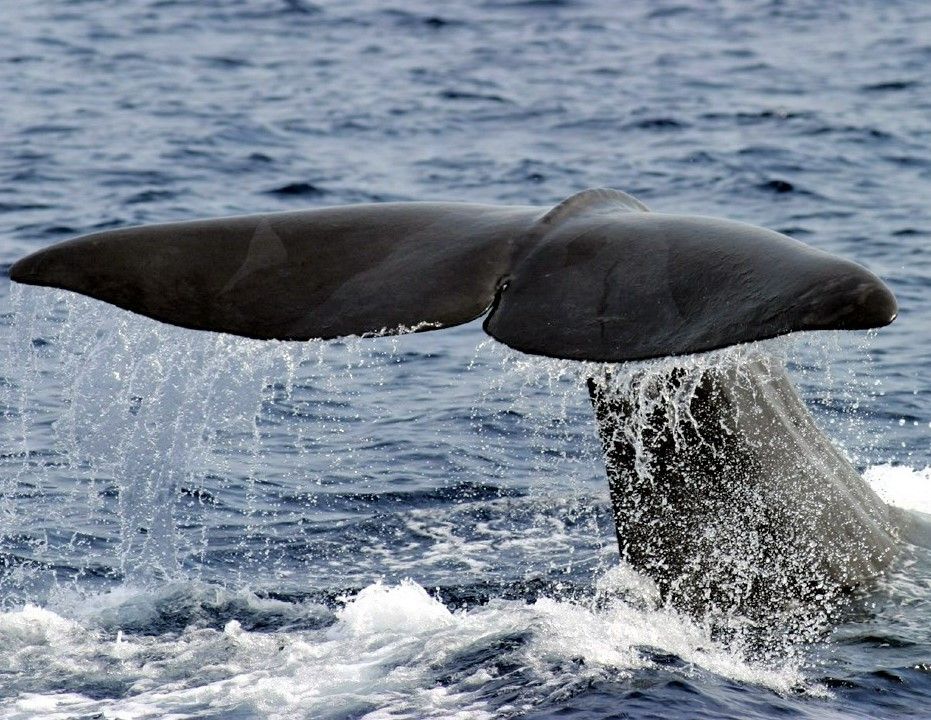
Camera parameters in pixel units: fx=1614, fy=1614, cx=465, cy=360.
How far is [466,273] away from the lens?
4914 mm

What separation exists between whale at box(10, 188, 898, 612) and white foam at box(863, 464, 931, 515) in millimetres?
1676

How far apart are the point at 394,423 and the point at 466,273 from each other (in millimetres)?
4742

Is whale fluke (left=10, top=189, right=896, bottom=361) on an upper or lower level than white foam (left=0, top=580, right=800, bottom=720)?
upper

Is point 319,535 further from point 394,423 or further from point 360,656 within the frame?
point 360,656

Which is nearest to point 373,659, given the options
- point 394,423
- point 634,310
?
point 634,310

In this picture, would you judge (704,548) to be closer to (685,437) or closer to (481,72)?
(685,437)

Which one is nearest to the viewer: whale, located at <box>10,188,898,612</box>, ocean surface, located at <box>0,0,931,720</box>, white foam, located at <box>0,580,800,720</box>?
whale, located at <box>10,188,898,612</box>

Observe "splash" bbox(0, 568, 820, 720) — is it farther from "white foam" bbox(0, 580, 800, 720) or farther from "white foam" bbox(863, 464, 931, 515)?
"white foam" bbox(863, 464, 931, 515)

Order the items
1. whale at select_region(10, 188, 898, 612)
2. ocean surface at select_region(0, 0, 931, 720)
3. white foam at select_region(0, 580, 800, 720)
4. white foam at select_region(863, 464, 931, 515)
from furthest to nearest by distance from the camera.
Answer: white foam at select_region(863, 464, 931, 515) → ocean surface at select_region(0, 0, 931, 720) → white foam at select_region(0, 580, 800, 720) → whale at select_region(10, 188, 898, 612)

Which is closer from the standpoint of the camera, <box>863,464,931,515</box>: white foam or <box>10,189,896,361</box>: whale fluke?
<box>10,189,896,361</box>: whale fluke

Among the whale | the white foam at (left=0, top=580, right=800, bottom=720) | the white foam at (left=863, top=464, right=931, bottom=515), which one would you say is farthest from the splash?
the white foam at (left=863, top=464, right=931, bottom=515)

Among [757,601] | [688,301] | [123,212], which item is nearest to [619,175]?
[123,212]

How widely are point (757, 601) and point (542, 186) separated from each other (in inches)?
397

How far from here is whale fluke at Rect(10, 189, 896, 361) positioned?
14.3 ft
